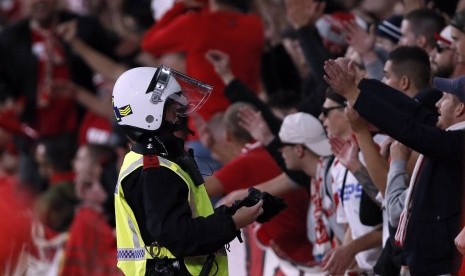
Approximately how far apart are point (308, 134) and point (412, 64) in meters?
1.10

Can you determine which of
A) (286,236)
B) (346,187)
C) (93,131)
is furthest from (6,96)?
(346,187)

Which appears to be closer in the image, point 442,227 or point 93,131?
point 442,227

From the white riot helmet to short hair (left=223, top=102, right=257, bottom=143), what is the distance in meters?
2.78

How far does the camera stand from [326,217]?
31.4 feet

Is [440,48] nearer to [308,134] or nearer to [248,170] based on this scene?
[308,134]

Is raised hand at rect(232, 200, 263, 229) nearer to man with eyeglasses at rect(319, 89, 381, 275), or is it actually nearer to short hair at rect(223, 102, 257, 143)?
man with eyeglasses at rect(319, 89, 381, 275)

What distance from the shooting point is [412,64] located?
28.9 feet

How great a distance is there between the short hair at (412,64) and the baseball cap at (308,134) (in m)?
0.96

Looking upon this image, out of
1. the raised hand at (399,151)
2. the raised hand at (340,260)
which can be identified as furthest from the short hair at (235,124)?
the raised hand at (399,151)

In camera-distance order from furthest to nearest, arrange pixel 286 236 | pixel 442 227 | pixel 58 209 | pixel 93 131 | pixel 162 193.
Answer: pixel 93 131, pixel 58 209, pixel 286 236, pixel 442 227, pixel 162 193

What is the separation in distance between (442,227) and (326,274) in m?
1.55

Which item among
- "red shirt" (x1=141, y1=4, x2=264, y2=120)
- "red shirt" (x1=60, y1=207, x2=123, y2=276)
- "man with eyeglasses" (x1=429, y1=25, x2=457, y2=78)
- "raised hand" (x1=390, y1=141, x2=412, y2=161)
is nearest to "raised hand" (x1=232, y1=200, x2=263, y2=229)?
"raised hand" (x1=390, y1=141, x2=412, y2=161)

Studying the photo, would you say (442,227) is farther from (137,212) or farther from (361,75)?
(137,212)

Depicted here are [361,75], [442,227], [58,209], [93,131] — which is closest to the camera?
[442,227]
